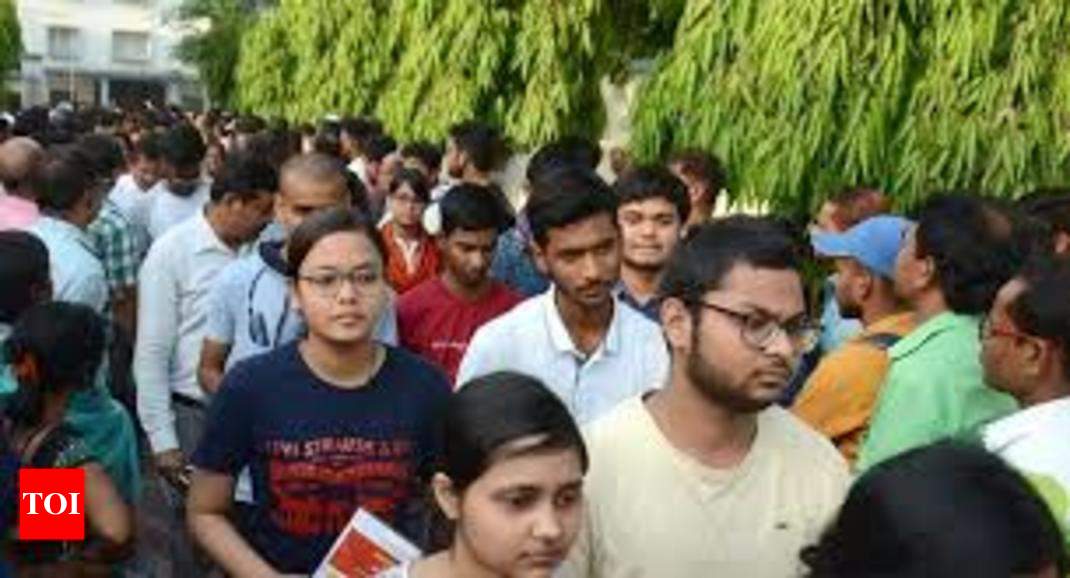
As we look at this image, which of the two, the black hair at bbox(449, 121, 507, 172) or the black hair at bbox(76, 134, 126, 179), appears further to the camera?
the black hair at bbox(449, 121, 507, 172)

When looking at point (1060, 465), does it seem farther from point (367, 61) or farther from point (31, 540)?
point (367, 61)

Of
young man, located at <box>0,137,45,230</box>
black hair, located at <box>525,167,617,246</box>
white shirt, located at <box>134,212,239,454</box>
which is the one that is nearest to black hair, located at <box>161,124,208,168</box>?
young man, located at <box>0,137,45,230</box>

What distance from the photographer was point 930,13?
6.61 metres

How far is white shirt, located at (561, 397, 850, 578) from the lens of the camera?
95.5 inches

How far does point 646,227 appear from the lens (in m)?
4.62

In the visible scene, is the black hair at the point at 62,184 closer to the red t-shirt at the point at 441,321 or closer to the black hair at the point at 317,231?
the red t-shirt at the point at 441,321

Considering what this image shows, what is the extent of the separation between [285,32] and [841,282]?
10.9 m

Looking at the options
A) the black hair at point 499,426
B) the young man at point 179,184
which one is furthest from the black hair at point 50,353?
the young man at point 179,184

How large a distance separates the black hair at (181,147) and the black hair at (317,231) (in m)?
3.82

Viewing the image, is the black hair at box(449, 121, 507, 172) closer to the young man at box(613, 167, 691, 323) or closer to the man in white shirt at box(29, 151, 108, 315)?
the man in white shirt at box(29, 151, 108, 315)

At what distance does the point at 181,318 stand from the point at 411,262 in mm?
1194

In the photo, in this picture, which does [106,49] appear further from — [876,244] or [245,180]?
[876,244]

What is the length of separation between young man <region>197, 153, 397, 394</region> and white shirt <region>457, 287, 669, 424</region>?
0.69 meters

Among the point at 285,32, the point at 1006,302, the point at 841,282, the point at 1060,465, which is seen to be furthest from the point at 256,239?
the point at 285,32
